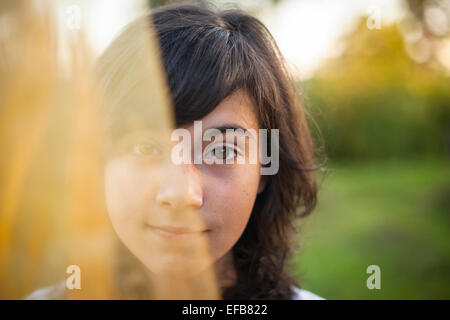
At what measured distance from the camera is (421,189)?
7.58 m

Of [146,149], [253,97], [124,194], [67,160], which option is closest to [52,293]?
[124,194]

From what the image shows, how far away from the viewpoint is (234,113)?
1.35m

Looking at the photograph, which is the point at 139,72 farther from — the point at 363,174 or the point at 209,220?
the point at 363,174

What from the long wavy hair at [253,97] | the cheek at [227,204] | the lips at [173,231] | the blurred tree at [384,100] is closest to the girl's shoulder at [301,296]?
the long wavy hair at [253,97]

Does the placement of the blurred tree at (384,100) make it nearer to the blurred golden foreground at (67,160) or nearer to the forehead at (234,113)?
the blurred golden foreground at (67,160)

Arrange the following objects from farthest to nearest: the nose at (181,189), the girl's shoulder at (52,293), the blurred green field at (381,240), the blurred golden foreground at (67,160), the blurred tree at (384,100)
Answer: the blurred tree at (384,100) < the blurred green field at (381,240) < the girl's shoulder at (52,293) < the blurred golden foreground at (67,160) < the nose at (181,189)

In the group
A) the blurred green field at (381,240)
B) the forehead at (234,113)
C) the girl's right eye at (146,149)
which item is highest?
the forehead at (234,113)

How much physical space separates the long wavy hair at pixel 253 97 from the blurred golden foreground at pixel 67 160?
0.26 ft

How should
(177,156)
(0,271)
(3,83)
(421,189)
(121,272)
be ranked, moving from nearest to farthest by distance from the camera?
(177,156) → (121,272) → (3,83) → (0,271) → (421,189)

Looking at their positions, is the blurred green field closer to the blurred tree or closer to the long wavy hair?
the long wavy hair

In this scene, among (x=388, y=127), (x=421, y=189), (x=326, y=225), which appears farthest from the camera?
(x=388, y=127)

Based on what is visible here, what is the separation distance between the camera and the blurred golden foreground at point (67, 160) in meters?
1.38

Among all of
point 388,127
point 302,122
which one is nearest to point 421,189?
point 388,127

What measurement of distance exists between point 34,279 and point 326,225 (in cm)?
421
